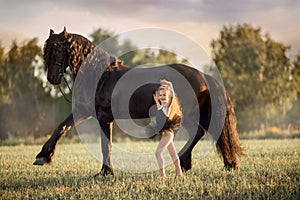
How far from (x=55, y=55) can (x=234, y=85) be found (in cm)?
2087

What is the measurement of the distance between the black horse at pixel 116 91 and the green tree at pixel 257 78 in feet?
63.3

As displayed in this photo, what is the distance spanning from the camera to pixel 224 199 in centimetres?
447

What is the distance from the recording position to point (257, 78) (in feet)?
84.6

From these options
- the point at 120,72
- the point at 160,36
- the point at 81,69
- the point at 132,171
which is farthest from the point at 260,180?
the point at 160,36

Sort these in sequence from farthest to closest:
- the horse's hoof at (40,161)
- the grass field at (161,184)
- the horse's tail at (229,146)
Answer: the horse's tail at (229,146) → the horse's hoof at (40,161) → the grass field at (161,184)

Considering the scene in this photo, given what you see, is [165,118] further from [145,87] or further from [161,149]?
[145,87]

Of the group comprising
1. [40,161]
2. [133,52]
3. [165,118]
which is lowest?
[40,161]

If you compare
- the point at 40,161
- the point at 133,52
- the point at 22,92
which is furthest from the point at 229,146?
the point at 133,52

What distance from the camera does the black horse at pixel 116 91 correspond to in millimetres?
6551

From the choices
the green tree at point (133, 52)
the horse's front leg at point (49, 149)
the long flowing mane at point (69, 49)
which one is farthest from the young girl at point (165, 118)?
the green tree at point (133, 52)

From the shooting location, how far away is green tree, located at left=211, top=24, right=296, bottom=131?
1007 inches

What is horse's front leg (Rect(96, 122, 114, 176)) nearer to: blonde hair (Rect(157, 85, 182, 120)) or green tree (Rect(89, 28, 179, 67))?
blonde hair (Rect(157, 85, 182, 120))

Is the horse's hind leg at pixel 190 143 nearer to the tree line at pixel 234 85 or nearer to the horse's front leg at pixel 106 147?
the horse's front leg at pixel 106 147

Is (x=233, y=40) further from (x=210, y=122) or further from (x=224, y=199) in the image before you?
(x=224, y=199)
